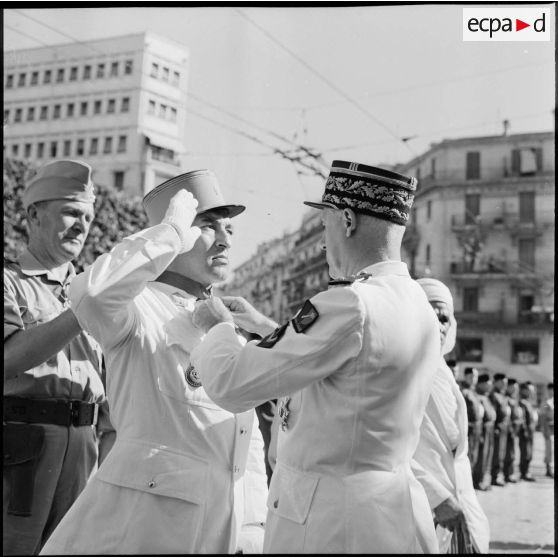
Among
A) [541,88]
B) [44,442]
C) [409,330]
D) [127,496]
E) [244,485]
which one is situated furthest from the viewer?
[541,88]

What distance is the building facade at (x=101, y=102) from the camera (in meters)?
3.81

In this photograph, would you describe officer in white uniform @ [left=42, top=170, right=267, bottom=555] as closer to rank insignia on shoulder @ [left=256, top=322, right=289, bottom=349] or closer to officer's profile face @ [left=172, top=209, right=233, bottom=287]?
officer's profile face @ [left=172, top=209, right=233, bottom=287]

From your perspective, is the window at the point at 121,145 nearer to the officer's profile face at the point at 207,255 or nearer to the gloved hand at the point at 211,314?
the officer's profile face at the point at 207,255

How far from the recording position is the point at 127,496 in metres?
2.73

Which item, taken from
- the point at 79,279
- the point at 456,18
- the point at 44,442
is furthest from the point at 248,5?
the point at 44,442

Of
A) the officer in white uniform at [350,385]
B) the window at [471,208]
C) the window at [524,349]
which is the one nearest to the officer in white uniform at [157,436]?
the officer in white uniform at [350,385]

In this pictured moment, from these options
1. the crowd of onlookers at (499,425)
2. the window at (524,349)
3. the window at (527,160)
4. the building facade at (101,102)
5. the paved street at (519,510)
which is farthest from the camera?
the crowd of onlookers at (499,425)

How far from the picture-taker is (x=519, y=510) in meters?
9.84

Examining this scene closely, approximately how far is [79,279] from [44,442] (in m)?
1.01

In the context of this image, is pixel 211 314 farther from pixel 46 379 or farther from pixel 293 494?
pixel 46 379

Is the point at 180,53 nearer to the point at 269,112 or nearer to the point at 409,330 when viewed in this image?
the point at 269,112

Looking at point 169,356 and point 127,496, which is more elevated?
point 169,356

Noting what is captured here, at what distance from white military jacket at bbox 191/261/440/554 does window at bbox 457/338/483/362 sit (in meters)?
12.1

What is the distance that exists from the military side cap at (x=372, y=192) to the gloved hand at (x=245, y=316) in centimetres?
51
